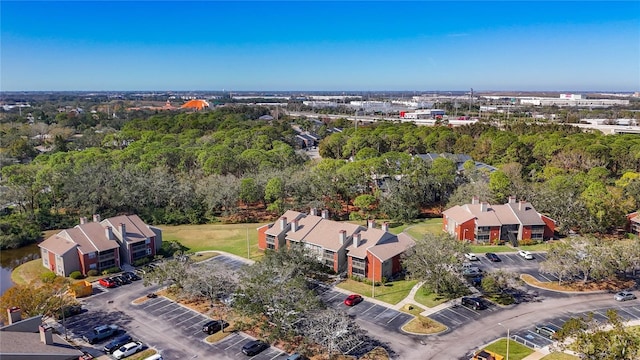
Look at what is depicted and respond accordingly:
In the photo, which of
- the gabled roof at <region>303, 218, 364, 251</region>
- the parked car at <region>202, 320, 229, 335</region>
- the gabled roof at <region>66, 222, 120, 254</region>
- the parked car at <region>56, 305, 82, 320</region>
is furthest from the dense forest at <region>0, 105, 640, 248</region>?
the parked car at <region>202, 320, 229, 335</region>

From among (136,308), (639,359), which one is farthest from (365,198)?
(639,359)

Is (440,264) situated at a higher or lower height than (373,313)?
higher

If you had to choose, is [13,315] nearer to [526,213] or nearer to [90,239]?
[90,239]

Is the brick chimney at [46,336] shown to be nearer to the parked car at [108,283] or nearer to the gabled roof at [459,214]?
the parked car at [108,283]

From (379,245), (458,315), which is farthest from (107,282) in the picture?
(458,315)

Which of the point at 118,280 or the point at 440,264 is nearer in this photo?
the point at 440,264

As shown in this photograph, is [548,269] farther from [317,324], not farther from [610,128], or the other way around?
[610,128]

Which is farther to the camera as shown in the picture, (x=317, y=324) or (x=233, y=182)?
(x=233, y=182)
